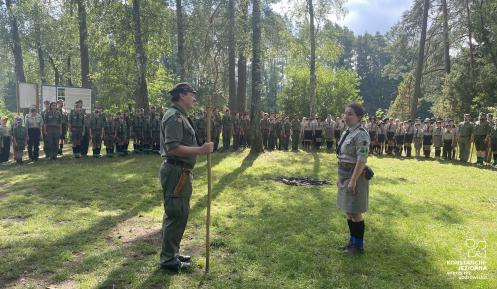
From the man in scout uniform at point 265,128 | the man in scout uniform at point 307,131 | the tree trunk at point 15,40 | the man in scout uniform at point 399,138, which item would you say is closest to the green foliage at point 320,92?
the man in scout uniform at point 307,131

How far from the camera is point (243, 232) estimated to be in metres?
6.45

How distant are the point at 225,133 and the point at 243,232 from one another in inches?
481

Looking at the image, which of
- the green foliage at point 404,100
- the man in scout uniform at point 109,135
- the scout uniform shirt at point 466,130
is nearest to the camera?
the man in scout uniform at point 109,135

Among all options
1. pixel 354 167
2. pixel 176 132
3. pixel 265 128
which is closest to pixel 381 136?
pixel 265 128

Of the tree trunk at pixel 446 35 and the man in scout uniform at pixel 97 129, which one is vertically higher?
the tree trunk at pixel 446 35

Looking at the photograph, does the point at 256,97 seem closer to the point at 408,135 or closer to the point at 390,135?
the point at 390,135

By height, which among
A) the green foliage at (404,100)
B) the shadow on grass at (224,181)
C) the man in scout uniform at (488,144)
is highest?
the green foliage at (404,100)

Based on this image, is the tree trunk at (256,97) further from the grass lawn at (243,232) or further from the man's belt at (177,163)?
the man's belt at (177,163)

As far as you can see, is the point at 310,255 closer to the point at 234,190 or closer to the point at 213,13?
the point at 234,190

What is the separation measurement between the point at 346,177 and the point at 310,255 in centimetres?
124

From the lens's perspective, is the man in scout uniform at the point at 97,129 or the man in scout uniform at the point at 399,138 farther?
the man in scout uniform at the point at 399,138

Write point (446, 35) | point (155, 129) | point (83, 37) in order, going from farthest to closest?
point (446, 35) < point (83, 37) < point (155, 129)

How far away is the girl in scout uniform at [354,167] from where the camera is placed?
5.10m

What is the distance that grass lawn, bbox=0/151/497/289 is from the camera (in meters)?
4.75
